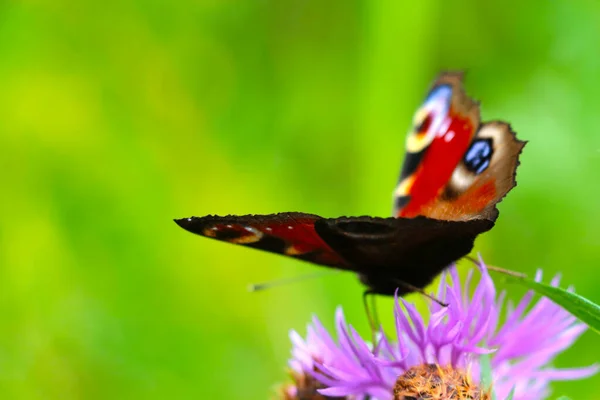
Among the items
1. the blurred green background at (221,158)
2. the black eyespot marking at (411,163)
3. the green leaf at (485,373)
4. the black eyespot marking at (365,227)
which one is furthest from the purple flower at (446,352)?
the blurred green background at (221,158)

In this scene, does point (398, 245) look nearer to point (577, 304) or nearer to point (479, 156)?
point (479, 156)

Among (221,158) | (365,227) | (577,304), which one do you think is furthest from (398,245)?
(221,158)

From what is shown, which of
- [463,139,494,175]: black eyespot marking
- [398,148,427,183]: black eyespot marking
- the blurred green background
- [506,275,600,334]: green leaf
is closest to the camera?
[506,275,600,334]: green leaf

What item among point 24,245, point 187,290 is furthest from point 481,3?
point 24,245

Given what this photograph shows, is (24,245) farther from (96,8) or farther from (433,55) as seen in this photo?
(433,55)

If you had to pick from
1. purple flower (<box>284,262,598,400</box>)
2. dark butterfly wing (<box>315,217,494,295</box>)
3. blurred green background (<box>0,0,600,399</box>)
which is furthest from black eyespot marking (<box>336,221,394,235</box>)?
blurred green background (<box>0,0,600,399</box>)

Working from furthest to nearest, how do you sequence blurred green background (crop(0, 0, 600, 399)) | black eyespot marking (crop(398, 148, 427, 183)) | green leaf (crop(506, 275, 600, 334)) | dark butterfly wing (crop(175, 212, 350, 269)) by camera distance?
blurred green background (crop(0, 0, 600, 399))
black eyespot marking (crop(398, 148, 427, 183))
dark butterfly wing (crop(175, 212, 350, 269))
green leaf (crop(506, 275, 600, 334))

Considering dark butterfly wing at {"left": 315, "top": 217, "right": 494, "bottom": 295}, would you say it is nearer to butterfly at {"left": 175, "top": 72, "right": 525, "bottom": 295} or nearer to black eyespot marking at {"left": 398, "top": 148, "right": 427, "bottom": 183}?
butterfly at {"left": 175, "top": 72, "right": 525, "bottom": 295}
